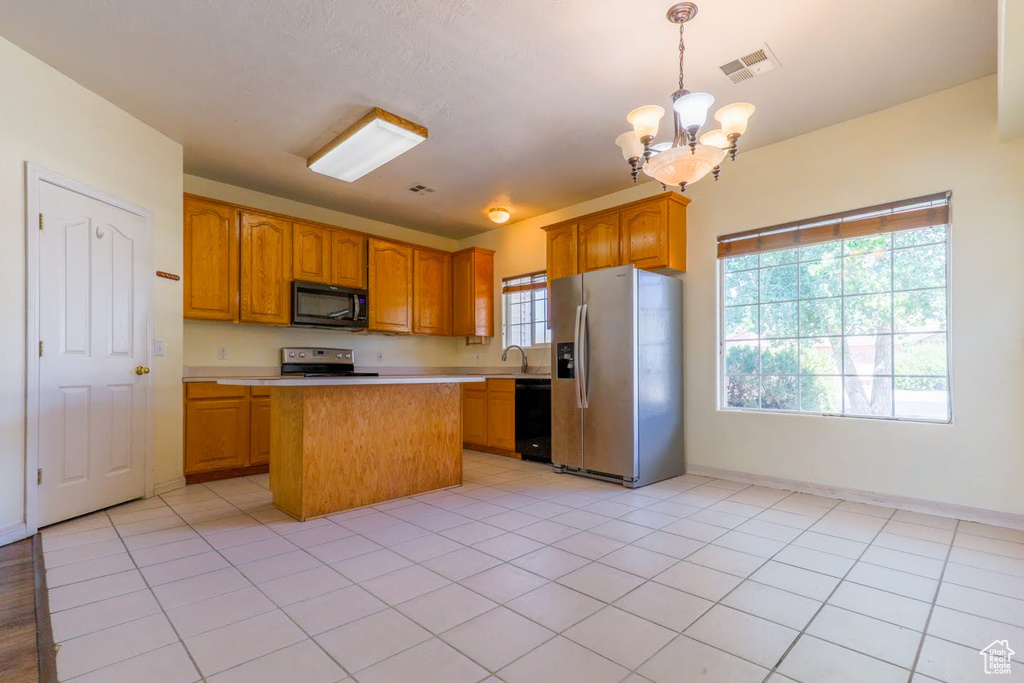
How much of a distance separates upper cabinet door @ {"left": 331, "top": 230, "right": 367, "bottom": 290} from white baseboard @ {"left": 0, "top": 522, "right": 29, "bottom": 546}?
3020 millimetres

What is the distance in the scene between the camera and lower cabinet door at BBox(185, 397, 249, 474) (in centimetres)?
406

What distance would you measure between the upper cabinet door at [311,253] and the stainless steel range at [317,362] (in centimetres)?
79

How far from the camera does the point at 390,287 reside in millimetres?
5613

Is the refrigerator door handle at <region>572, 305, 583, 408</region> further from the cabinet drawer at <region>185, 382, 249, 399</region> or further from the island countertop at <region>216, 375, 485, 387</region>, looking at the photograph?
the cabinet drawer at <region>185, 382, 249, 399</region>

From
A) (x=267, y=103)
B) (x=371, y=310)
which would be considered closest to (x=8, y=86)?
(x=267, y=103)

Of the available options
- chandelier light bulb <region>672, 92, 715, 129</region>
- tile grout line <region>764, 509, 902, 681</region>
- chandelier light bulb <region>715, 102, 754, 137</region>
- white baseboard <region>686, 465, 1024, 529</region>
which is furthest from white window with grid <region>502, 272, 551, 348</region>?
tile grout line <region>764, 509, 902, 681</region>

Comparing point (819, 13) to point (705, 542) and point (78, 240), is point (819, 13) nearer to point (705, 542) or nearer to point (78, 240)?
point (705, 542)

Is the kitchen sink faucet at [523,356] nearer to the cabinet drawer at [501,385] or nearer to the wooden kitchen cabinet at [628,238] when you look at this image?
the cabinet drawer at [501,385]

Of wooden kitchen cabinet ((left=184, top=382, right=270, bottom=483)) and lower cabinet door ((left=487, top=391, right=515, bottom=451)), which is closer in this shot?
wooden kitchen cabinet ((left=184, top=382, right=270, bottom=483))

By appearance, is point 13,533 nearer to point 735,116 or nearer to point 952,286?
point 735,116

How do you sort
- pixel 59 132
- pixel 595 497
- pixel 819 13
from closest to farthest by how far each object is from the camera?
pixel 819 13 < pixel 59 132 < pixel 595 497

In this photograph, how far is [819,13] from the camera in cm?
244

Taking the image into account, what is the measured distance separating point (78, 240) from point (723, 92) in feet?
13.8

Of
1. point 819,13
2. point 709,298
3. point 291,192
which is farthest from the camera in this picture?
point 291,192
